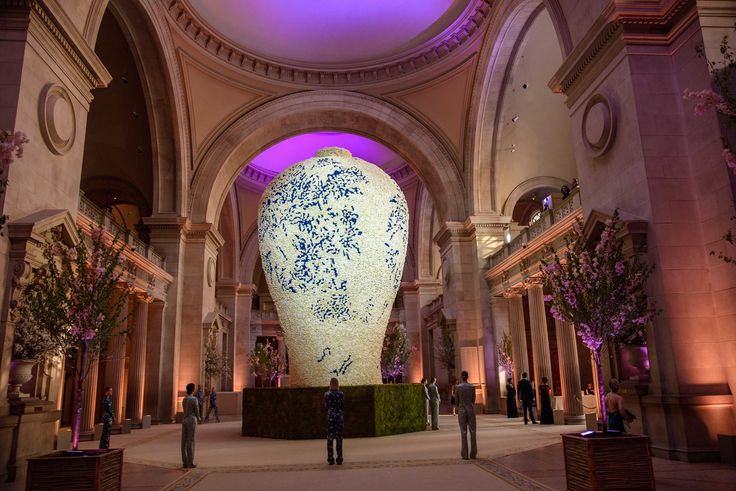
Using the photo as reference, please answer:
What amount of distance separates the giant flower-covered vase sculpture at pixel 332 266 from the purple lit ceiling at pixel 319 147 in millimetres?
17114

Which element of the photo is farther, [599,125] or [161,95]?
[161,95]

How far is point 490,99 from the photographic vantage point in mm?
19609

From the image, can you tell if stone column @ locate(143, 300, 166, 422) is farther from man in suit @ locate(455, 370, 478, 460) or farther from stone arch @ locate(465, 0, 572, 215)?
man in suit @ locate(455, 370, 478, 460)

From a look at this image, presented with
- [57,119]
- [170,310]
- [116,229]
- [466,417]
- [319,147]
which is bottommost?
[466,417]

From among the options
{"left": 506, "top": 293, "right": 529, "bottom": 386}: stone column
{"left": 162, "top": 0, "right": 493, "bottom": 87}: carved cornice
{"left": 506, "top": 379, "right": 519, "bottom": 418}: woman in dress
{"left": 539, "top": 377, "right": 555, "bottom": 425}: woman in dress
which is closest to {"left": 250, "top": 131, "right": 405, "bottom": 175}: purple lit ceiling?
{"left": 162, "top": 0, "right": 493, "bottom": 87}: carved cornice

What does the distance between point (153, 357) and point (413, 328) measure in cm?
1648

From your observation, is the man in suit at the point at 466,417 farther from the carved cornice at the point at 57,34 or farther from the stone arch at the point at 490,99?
the stone arch at the point at 490,99

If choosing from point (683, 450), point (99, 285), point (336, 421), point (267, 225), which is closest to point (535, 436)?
point (683, 450)

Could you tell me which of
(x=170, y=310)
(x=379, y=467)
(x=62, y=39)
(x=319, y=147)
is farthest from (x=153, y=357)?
(x=319, y=147)

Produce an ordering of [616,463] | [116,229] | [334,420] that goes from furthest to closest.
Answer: [116,229] → [334,420] → [616,463]

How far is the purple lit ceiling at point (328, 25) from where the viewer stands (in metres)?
19.5

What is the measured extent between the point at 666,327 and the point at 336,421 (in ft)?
16.0

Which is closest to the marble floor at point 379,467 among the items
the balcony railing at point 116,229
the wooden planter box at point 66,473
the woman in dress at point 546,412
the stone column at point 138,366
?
the wooden planter box at point 66,473

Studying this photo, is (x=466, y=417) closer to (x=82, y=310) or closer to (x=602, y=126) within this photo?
(x=82, y=310)
